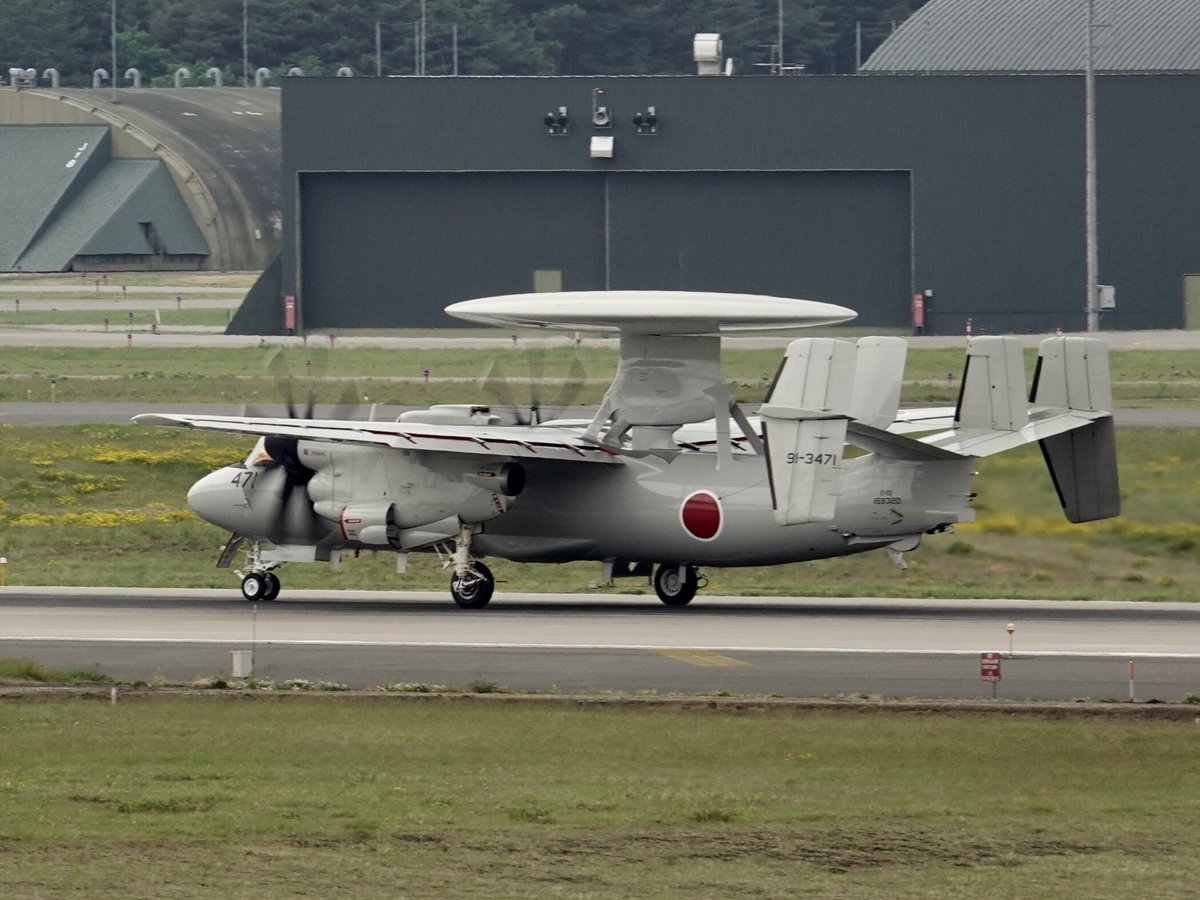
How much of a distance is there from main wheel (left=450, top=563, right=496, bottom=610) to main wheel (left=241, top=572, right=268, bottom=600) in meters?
3.36

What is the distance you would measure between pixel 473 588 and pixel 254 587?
3845 mm

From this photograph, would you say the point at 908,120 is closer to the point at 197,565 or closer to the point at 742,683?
the point at 197,565

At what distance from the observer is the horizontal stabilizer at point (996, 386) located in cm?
3016

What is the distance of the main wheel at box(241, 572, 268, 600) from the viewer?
33188mm

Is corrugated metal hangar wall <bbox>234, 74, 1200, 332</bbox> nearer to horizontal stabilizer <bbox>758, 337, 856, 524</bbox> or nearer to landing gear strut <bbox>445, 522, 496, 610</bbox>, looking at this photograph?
landing gear strut <bbox>445, 522, 496, 610</bbox>

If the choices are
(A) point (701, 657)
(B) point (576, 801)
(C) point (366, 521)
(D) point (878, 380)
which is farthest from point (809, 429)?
(B) point (576, 801)

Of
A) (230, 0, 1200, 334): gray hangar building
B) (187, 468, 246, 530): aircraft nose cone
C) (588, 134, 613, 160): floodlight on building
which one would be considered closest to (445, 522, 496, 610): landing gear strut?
(187, 468, 246, 530): aircraft nose cone

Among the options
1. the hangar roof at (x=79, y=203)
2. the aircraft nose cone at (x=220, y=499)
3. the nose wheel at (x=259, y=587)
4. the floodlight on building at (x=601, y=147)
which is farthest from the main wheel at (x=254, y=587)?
the hangar roof at (x=79, y=203)

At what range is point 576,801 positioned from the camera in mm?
17547

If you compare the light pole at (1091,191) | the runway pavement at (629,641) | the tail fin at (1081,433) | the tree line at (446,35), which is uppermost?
the tree line at (446,35)

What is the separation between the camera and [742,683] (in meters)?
24.6

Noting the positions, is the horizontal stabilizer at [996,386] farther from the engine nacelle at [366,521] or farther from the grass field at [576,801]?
the engine nacelle at [366,521]

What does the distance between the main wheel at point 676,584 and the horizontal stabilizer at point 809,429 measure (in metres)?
5.30

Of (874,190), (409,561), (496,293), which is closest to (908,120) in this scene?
(874,190)
